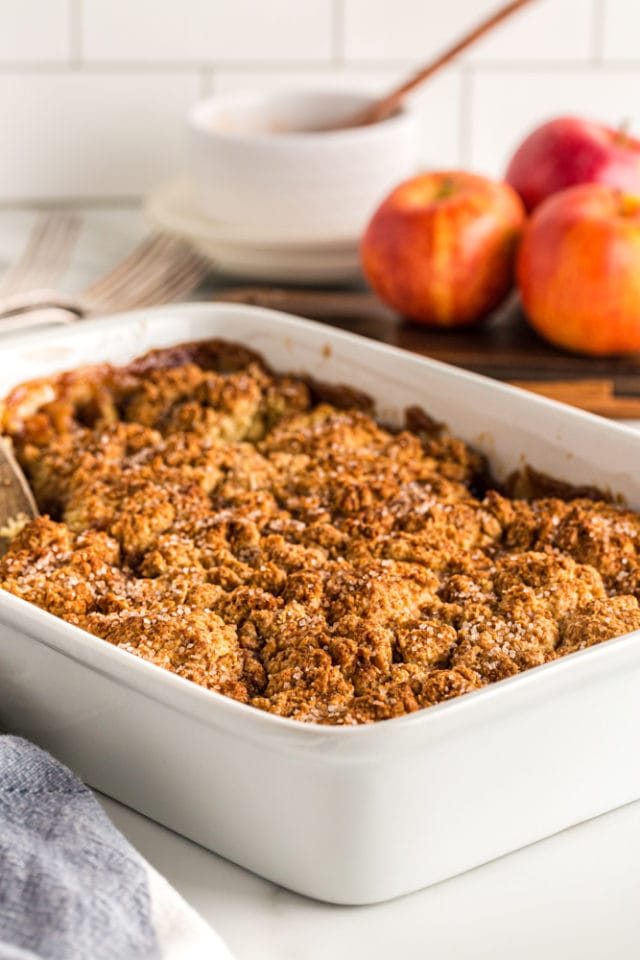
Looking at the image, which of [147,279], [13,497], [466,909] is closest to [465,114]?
[147,279]

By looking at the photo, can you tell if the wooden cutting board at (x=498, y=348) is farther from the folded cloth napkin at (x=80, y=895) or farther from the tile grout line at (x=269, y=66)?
the folded cloth napkin at (x=80, y=895)

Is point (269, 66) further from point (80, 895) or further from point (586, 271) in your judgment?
point (80, 895)

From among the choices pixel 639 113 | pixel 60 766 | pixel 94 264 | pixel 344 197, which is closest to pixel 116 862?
pixel 60 766

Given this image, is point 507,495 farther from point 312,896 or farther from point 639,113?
point 639,113

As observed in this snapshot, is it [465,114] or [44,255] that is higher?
[465,114]

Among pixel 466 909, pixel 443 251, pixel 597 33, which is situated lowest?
pixel 466 909

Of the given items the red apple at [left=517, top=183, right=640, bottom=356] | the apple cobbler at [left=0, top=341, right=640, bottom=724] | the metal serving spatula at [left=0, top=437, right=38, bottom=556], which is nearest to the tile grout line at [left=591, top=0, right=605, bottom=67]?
the red apple at [left=517, top=183, right=640, bottom=356]
